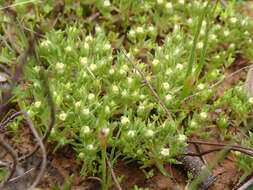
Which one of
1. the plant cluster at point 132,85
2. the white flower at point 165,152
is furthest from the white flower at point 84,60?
the white flower at point 165,152

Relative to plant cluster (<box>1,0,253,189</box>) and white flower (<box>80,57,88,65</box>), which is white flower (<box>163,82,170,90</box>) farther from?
white flower (<box>80,57,88,65</box>)

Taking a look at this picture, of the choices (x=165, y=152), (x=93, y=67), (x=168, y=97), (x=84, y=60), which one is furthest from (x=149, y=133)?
(x=84, y=60)

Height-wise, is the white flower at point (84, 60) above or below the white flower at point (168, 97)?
above

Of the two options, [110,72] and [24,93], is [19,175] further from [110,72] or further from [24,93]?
[110,72]

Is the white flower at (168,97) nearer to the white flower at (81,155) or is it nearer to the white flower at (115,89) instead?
Answer: the white flower at (115,89)

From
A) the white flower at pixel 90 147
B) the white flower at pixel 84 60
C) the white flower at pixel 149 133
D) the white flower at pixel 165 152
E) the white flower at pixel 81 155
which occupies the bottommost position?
the white flower at pixel 165 152

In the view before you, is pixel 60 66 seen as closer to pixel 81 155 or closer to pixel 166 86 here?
pixel 81 155

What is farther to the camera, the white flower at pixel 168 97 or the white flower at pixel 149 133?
the white flower at pixel 168 97

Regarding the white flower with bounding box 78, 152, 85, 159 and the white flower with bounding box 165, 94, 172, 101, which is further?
the white flower with bounding box 165, 94, 172, 101

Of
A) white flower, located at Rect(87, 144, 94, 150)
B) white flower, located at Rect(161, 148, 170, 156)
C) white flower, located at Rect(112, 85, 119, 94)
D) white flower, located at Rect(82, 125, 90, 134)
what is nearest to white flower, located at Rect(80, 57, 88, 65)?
white flower, located at Rect(112, 85, 119, 94)

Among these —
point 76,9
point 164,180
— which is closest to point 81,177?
point 164,180

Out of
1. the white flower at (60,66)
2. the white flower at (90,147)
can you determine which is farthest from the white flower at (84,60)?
the white flower at (90,147)
